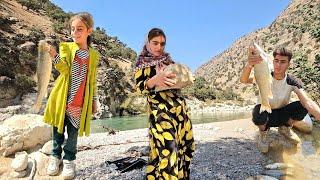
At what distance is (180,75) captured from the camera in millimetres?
4660

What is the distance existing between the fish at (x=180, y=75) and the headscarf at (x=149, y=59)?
0.13m

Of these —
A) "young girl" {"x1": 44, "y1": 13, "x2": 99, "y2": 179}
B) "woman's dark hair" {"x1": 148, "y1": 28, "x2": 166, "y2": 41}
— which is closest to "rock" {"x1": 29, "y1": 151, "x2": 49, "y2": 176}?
"young girl" {"x1": 44, "y1": 13, "x2": 99, "y2": 179}

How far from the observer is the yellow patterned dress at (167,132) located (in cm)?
441

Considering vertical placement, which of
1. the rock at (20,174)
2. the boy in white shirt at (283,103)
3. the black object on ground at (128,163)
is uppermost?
the boy in white shirt at (283,103)

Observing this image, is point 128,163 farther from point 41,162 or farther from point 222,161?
point 222,161

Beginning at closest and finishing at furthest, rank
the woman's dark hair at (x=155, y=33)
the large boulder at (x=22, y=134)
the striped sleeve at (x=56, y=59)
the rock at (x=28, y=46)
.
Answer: the woman's dark hair at (x=155, y=33) → the striped sleeve at (x=56, y=59) → the large boulder at (x=22, y=134) → the rock at (x=28, y=46)

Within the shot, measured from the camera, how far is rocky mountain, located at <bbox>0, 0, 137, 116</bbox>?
4423 cm

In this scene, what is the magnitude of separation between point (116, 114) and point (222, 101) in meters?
24.5

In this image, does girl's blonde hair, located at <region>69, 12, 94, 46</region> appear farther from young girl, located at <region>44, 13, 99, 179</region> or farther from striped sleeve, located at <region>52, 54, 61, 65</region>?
striped sleeve, located at <region>52, 54, 61, 65</region>

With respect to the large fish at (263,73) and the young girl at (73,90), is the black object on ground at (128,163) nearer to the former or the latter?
the young girl at (73,90)

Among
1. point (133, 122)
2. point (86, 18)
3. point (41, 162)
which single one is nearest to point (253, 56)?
point (86, 18)

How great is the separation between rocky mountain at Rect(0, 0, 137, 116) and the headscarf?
34893 millimetres

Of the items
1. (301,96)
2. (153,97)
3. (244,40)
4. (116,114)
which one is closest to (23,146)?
(153,97)


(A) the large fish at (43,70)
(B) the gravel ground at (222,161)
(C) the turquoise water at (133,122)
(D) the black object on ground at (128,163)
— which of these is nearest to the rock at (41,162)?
(B) the gravel ground at (222,161)
